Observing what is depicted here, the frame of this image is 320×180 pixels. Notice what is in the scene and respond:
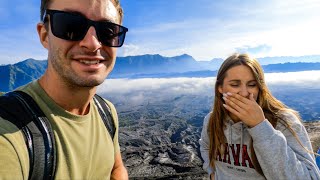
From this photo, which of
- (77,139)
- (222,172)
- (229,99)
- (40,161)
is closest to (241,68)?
(229,99)

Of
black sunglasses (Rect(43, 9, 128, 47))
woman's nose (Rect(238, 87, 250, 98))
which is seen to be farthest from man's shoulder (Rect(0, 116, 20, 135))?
woman's nose (Rect(238, 87, 250, 98))

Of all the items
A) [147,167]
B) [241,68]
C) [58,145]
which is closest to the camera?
[58,145]

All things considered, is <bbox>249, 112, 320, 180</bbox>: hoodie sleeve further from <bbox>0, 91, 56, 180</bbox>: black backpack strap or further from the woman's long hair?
<bbox>0, 91, 56, 180</bbox>: black backpack strap

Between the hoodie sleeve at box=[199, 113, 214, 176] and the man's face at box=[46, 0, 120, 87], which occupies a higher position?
the man's face at box=[46, 0, 120, 87]

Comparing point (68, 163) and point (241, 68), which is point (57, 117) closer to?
point (68, 163)

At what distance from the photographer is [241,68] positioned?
196 inches

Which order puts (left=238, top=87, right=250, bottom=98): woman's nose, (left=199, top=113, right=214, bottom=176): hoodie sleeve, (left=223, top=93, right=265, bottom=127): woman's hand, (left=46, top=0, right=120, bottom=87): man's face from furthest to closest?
(left=199, top=113, right=214, bottom=176): hoodie sleeve < (left=238, top=87, right=250, bottom=98): woman's nose < (left=223, top=93, right=265, bottom=127): woman's hand < (left=46, top=0, right=120, bottom=87): man's face

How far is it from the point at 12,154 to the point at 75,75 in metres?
1.11

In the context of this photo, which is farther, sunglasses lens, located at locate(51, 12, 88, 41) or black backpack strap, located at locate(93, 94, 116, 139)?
black backpack strap, located at locate(93, 94, 116, 139)

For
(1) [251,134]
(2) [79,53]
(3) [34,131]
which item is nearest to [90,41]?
(2) [79,53]

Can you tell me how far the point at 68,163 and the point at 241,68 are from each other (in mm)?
3541

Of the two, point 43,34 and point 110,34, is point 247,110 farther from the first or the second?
point 43,34

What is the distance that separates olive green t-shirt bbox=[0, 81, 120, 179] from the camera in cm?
216

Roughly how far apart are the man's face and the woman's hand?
2.39 metres
